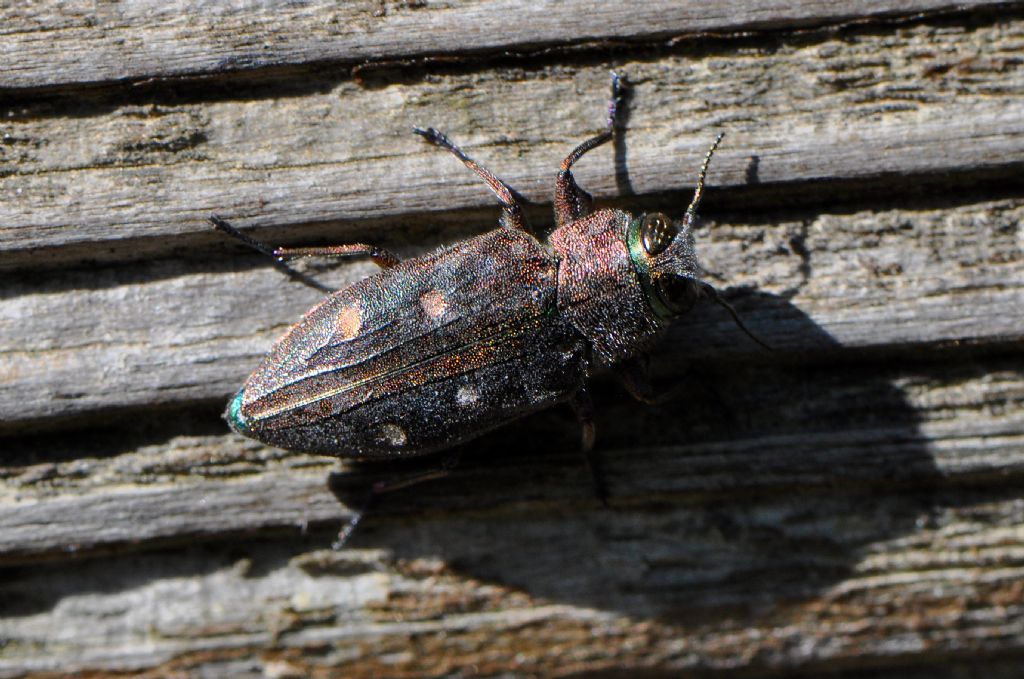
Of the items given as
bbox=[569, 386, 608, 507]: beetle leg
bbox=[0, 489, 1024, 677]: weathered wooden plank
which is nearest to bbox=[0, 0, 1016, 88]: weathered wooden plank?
bbox=[569, 386, 608, 507]: beetle leg

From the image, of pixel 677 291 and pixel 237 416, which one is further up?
pixel 677 291

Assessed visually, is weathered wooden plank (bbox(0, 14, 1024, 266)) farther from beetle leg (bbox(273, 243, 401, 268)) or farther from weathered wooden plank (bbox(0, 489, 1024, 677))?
weathered wooden plank (bbox(0, 489, 1024, 677))

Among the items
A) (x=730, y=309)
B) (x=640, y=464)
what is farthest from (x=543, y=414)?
(x=730, y=309)

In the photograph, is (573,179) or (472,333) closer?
(472,333)

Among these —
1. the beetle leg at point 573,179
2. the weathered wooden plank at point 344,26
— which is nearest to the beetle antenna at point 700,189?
the beetle leg at point 573,179

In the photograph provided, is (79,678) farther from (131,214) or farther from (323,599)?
(131,214)

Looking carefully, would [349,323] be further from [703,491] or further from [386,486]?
[703,491]

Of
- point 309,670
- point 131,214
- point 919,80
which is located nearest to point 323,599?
point 309,670
